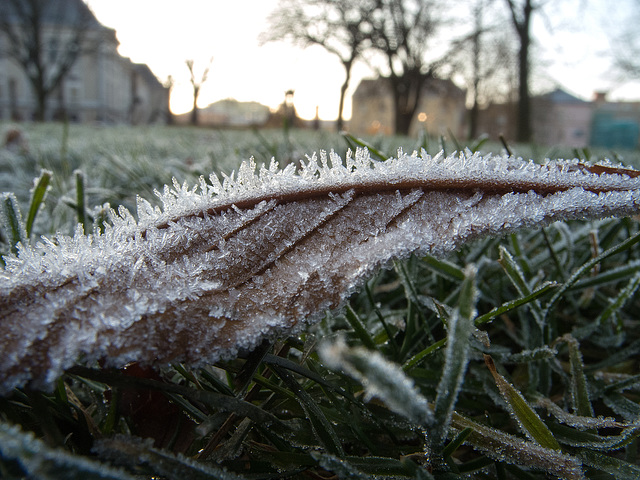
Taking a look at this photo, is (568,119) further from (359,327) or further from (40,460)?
(40,460)

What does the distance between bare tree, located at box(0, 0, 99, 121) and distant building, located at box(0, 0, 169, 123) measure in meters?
0.12

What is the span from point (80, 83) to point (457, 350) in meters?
51.1

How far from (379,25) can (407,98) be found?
5547 millimetres

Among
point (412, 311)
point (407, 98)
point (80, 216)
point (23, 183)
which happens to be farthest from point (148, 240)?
point (407, 98)

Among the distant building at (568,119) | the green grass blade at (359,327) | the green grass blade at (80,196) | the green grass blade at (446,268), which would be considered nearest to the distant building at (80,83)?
the distant building at (568,119)

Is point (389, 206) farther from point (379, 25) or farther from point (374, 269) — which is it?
point (379, 25)

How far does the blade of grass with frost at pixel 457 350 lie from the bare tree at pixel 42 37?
29085 millimetres

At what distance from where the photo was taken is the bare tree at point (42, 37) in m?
28.6

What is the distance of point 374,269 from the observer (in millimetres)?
502

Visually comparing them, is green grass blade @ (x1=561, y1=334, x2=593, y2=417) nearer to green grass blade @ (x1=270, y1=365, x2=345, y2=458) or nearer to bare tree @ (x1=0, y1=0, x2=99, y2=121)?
green grass blade @ (x1=270, y1=365, x2=345, y2=458)

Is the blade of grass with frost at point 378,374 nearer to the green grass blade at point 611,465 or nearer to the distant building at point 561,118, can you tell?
the green grass blade at point 611,465

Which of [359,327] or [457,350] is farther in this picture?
[359,327]

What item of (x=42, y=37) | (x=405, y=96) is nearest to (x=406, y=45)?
(x=405, y=96)

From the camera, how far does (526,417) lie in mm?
649
